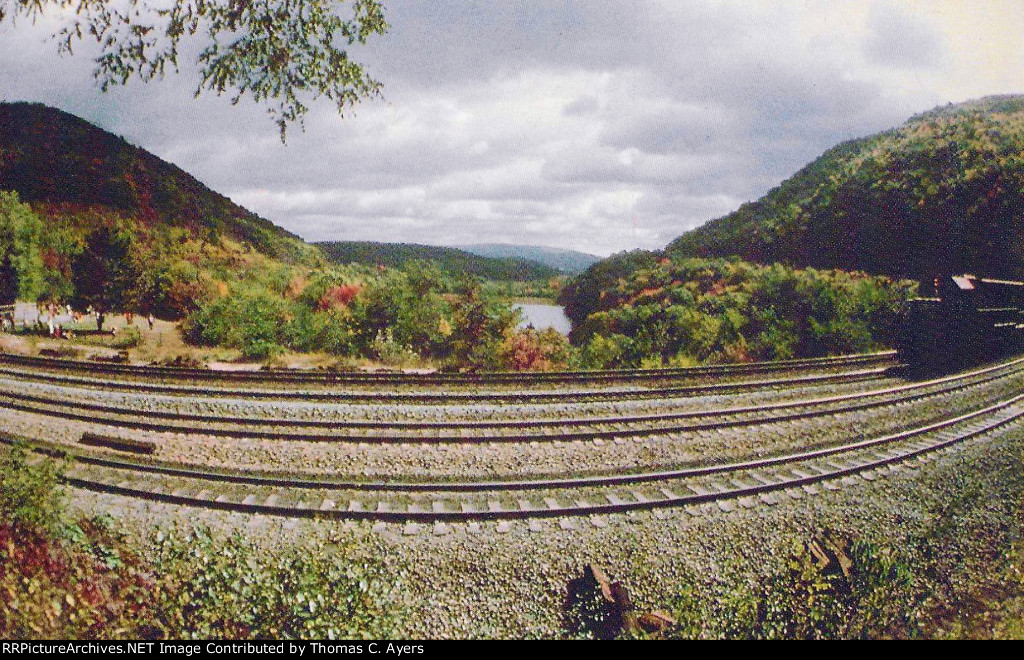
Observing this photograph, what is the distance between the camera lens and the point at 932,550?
7.86 metres

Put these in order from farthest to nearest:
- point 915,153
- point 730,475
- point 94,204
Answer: point 94,204 < point 915,153 < point 730,475

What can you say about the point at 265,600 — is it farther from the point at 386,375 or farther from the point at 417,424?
the point at 386,375

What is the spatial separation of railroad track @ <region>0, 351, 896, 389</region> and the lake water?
528 centimetres

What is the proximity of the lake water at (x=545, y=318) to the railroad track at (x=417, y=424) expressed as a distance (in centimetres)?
950

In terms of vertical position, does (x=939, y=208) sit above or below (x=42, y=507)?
above

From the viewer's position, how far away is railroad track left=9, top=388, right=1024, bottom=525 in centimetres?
826

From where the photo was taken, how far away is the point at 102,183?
6056 cm

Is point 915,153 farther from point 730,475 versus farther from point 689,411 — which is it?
point 730,475

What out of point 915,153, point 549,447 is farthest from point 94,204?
point 915,153

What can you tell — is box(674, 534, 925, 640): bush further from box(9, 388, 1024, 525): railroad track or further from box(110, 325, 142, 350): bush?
box(110, 325, 142, 350): bush

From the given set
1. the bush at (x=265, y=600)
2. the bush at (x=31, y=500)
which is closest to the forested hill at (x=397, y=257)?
the bush at (x=31, y=500)

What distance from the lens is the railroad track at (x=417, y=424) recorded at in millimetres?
11195

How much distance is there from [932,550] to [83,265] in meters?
34.0

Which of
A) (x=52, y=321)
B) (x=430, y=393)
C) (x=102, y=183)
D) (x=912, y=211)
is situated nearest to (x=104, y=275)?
(x=52, y=321)
